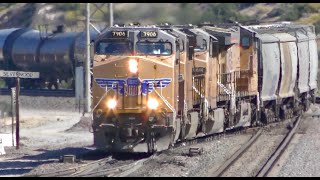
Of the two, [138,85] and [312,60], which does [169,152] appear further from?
[312,60]

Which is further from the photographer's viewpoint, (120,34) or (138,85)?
(120,34)

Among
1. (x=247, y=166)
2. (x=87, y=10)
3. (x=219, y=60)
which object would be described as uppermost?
(x=87, y=10)

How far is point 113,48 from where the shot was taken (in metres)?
18.7

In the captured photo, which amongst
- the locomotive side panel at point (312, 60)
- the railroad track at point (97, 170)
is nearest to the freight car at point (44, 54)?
the locomotive side panel at point (312, 60)

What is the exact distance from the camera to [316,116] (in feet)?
103

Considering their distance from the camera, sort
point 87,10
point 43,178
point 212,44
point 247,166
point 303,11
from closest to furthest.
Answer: point 43,178
point 247,166
point 212,44
point 87,10
point 303,11

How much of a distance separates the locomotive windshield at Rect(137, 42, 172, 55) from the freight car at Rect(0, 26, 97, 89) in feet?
73.1

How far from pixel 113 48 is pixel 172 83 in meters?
1.60

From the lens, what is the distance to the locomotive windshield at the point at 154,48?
18.6 meters

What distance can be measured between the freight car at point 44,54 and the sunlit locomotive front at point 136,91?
2229cm

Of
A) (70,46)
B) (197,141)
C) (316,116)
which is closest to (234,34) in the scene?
(197,141)

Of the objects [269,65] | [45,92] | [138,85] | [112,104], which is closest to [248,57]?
[269,65]

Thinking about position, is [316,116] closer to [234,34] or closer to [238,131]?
[238,131]

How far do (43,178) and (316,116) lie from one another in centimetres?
1826
